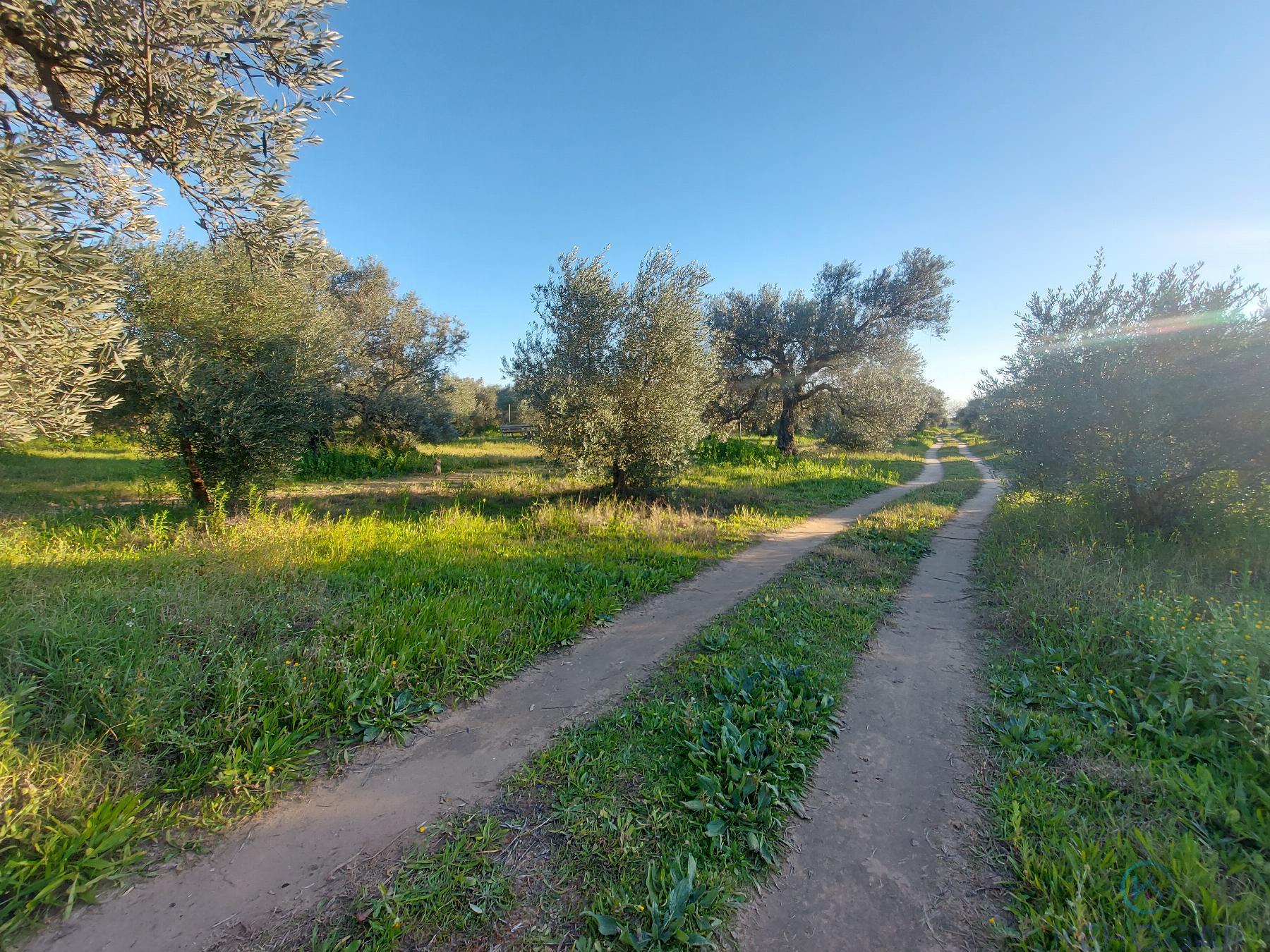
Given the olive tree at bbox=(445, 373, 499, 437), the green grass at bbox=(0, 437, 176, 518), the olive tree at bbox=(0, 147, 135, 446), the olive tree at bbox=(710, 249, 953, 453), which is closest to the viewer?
the olive tree at bbox=(0, 147, 135, 446)

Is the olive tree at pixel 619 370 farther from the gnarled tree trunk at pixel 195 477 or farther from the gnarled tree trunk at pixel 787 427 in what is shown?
the gnarled tree trunk at pixel 787 427

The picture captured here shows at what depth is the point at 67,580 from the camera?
489 centimetres

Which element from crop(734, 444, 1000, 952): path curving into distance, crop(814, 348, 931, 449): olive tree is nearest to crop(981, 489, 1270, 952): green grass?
crop(734, 444, 1000, 952): path curving into distance

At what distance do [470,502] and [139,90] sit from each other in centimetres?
939

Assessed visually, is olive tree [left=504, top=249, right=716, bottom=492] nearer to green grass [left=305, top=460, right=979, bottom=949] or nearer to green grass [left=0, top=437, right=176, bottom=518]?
green grass [left=305, top=460, right=979, bottom=949]

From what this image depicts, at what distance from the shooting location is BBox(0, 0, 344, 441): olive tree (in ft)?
11.8

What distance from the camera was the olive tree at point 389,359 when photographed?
808 inches

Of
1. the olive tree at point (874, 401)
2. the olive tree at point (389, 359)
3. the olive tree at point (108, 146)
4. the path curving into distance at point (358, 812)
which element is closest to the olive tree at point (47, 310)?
the olive tree at point (108, 146)

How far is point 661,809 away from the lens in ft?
9.39

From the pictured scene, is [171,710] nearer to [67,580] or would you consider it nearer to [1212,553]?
[67,580]

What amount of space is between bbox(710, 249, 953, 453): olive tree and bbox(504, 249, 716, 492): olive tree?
A: 9666 millimetres

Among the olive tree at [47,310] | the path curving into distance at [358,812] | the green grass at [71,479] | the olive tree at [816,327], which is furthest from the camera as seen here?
the olive tree at [816,327]

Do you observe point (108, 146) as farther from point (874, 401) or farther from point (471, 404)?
point (471, 404)

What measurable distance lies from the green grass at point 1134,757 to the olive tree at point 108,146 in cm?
756
